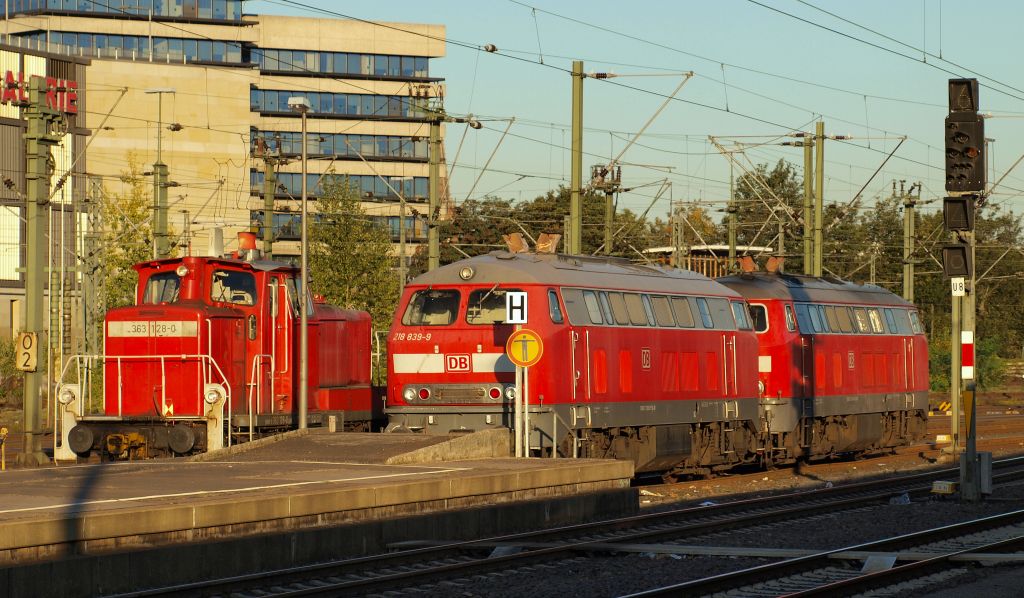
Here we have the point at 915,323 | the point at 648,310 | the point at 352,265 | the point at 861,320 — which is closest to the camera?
the point at 648,310

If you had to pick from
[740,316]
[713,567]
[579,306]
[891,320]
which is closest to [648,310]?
[579,306]

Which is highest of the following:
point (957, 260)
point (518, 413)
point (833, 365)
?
point (957, 260)

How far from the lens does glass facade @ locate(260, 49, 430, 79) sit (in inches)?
4456

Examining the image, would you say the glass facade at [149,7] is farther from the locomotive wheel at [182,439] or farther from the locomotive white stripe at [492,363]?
the locomotive white stripe at [492,363]

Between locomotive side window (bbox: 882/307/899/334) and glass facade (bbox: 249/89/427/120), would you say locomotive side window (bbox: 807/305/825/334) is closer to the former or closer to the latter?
locomotive side window (bbox: 882/307/899/334)

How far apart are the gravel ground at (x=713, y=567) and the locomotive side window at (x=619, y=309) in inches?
233

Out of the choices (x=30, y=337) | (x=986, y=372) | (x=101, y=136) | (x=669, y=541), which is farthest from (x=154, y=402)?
(x=101, y=136)

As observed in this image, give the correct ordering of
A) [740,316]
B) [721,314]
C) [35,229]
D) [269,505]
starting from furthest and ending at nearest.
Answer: [740,316]
[35,229]
[721,314]
[269,505]

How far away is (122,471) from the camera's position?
19.1m

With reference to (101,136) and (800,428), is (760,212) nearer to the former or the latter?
(101,136)

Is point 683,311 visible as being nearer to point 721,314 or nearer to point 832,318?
point 721,314

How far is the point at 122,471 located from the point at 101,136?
77656mm

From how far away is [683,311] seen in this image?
27453 millimetres

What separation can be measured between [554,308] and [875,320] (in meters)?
15.0
